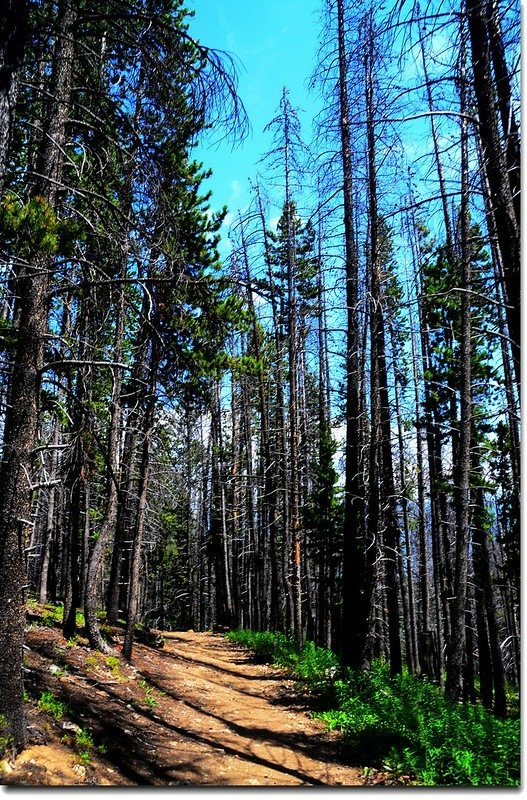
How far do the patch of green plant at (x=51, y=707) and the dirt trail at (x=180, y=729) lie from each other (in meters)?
0.30

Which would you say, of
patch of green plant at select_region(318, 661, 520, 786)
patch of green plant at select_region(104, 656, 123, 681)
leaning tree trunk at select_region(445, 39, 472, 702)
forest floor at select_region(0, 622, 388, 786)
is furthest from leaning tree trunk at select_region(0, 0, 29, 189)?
patch of green plant at select_region(104, 656, 123, 681)

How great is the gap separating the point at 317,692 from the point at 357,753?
312cm

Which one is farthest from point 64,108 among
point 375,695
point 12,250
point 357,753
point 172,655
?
point 172,655

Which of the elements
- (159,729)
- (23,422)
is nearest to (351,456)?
(159,729)

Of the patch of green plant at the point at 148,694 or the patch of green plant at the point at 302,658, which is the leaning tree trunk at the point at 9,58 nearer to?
the patch of green plant at the point at 148,694

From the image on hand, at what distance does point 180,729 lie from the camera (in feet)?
20.3

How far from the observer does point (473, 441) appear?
45.9 ft

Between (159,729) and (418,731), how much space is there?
3.02m

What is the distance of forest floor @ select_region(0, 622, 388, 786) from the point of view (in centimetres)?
429

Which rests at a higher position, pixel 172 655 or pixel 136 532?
pixel 136 532

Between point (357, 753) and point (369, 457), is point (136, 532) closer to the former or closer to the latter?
point (369, 457)

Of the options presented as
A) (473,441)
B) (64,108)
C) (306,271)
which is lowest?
(473,441)

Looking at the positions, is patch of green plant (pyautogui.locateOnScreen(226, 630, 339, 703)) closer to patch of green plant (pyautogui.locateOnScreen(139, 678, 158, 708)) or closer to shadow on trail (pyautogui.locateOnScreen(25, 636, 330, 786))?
shadow on trail (pyautogui.locateOnScreen(25, 636, 330, 786))

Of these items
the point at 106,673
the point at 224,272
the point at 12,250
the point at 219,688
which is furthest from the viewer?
the point at 219,688
